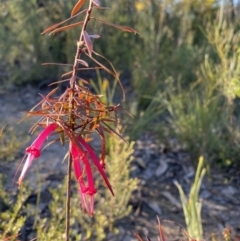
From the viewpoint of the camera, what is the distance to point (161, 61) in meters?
4.70

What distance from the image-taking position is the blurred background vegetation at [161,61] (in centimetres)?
367

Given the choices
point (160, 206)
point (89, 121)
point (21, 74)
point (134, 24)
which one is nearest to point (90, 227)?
point (160, 206)

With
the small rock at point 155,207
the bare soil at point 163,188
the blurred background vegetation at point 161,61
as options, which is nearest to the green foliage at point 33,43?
the blurred background vegetation at point 161,61

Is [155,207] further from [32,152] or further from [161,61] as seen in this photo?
[32,152]

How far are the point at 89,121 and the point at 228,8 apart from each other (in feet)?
12.6

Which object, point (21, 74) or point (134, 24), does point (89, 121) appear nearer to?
point (21, 74)

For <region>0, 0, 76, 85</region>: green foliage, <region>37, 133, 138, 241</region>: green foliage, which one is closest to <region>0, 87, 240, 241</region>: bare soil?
<region>37, 133, 138, 241</region>: green foliage

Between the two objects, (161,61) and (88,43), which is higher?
(88,43)

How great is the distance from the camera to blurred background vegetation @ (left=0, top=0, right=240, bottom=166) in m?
3.67

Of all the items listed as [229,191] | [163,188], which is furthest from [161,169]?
[229,191]

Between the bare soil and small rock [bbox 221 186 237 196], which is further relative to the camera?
small rock [bbox 221 186 237 196]

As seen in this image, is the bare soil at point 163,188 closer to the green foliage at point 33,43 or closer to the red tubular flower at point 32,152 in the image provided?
the green foliage at point 33,43

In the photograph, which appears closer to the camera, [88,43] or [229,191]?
[88,43]

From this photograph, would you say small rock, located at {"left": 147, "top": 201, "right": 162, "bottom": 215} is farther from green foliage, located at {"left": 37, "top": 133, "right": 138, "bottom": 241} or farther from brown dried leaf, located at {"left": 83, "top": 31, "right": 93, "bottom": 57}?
brown dried leaf, located at {"left": 83, "top": 31, "right": 93, "bottom": 57}
